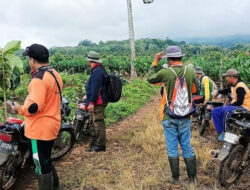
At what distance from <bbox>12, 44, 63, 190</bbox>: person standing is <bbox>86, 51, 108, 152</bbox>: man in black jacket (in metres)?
1.82

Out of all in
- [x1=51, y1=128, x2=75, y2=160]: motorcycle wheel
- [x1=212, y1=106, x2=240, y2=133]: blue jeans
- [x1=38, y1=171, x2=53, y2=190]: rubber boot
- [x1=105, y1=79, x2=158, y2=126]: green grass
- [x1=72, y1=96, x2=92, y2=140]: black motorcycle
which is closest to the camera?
[x1=38, y1=171, x2=53, y2=190]: rubber boot

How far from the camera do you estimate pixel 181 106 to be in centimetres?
380

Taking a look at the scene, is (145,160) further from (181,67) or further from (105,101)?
(181,67)

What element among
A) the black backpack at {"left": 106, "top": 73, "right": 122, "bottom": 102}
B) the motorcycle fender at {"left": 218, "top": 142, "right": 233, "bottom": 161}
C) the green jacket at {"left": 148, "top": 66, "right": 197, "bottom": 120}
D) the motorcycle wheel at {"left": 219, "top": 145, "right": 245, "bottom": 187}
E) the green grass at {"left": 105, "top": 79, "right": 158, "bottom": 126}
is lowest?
the green grass at {"left": 105, "top": 79, "right": 158, "bottom": 126}

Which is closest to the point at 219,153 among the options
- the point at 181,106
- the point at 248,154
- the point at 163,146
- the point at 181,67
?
the point at 248,154

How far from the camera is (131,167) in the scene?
460 centimetres

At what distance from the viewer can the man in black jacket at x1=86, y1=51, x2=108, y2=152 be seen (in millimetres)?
5168

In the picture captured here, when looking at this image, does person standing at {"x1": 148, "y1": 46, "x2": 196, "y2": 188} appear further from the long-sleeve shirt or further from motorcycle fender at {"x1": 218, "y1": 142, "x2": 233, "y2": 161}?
the long-sleeve shirt

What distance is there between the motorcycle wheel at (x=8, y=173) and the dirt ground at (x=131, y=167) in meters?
0.28

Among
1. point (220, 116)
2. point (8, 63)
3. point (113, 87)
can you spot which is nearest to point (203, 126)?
point (220, 116)

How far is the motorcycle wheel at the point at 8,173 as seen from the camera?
369 cm

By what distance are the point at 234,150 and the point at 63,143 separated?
2.86 m

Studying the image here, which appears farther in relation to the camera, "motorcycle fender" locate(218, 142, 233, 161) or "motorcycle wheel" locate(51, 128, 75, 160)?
"motorcycle wheel" locate(51, 128, 75, 160)

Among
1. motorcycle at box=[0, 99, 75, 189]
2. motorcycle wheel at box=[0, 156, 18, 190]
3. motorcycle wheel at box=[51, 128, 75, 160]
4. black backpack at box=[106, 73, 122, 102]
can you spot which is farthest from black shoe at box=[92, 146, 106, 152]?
motorcycle wheel at box=[0, 156, 18, 190]
